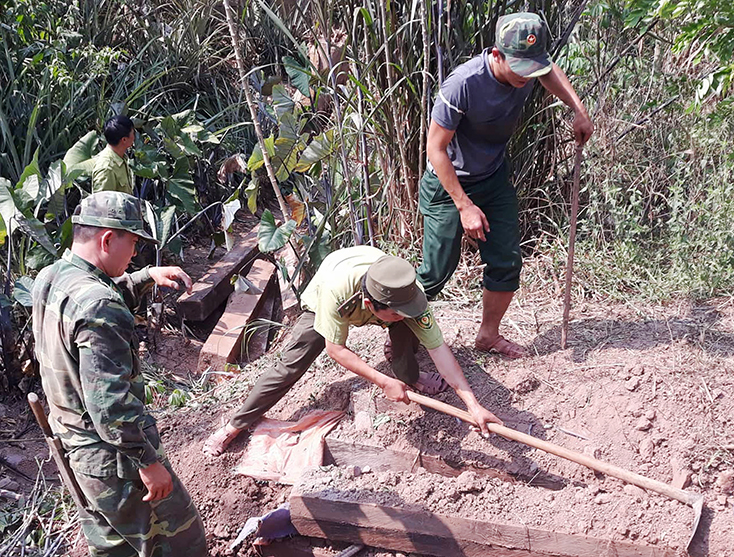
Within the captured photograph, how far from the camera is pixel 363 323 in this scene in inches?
126

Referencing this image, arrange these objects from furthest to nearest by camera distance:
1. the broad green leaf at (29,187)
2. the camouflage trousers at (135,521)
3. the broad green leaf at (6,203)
Result: the broad green leaf at (29,187) < the broad green leaf at (6,203) < the camouflage trousers at (135,521)

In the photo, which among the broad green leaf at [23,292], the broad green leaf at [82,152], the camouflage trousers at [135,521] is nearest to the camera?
the camouflage trousers at [135,521]

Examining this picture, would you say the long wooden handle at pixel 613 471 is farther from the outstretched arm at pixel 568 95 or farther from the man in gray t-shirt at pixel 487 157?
the outstretched arm at pixel 568 95

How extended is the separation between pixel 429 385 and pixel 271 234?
5.07 feet

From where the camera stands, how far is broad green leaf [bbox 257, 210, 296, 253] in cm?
440

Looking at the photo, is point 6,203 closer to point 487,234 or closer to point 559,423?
point 487,234

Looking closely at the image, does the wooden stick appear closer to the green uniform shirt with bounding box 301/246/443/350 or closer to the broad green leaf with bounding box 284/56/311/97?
the green uniform shirt with bounding box 301/246/443/350

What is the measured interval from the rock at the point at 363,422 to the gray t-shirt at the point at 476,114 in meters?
1.28

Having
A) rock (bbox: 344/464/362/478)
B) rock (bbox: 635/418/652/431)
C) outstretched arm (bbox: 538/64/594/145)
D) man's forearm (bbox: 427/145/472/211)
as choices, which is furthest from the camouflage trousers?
outstretched arm (bbox: 538/64/594/145)

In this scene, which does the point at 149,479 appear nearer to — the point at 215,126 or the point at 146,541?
the point at 146,541

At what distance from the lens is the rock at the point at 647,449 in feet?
10.4

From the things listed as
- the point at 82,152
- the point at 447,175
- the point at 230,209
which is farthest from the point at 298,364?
the point at 82,152

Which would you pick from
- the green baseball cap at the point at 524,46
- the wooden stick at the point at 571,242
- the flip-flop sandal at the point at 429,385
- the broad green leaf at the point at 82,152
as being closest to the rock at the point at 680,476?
the wooden stick at the point at 571,242

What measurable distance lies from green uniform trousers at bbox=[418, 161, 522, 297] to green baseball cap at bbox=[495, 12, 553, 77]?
619mm
